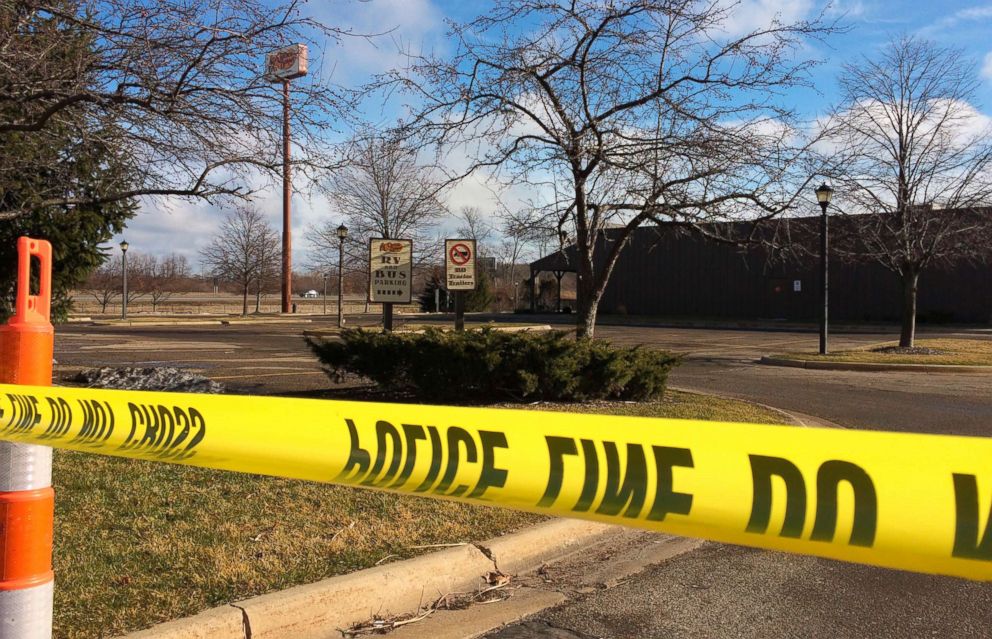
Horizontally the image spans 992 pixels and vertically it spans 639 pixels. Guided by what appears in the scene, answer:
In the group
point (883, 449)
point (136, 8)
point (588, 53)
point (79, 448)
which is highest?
point (588, 53)

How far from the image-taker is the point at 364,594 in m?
3.79

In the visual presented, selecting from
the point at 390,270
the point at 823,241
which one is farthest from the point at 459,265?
the point at 823,241

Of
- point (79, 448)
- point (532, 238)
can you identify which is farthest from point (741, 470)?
point (532, 238)

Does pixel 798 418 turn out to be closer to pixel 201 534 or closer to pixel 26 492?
pixel 201 534

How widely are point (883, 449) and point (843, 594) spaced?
3279 millimetres

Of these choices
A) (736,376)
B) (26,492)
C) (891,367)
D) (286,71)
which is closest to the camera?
(26,492)

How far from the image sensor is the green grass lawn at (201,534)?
357 cm

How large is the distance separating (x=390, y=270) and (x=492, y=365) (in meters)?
2.92

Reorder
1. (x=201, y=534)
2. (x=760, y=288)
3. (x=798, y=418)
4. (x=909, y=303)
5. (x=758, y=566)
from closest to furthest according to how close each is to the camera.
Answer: (x=201, y=534)
(x=758, y=566)
(x=798, y=418)
(x=909, y=303)
(x=760, y=288)

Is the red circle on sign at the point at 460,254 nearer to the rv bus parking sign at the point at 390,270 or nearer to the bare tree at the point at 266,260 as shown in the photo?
the rv bus parking sign at the point at 390,270

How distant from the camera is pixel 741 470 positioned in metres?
1.48

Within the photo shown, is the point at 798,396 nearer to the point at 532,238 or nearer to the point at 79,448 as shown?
the point at 532,238

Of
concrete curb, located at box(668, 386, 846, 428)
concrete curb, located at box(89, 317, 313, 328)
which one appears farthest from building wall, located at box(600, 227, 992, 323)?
concrete curb, located at box(668, 386, 846, 428)

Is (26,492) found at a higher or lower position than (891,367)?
higher
